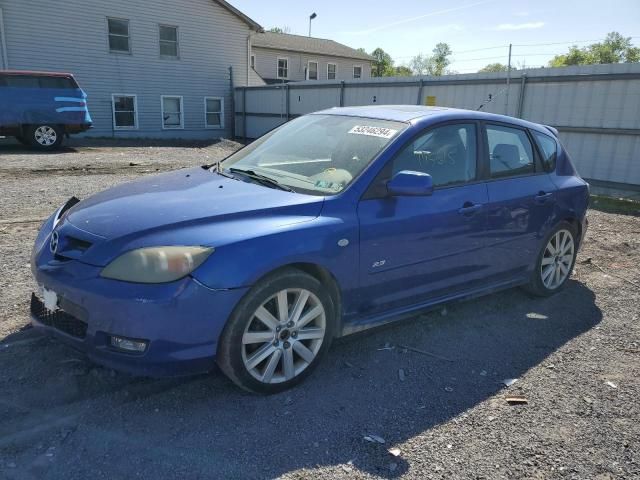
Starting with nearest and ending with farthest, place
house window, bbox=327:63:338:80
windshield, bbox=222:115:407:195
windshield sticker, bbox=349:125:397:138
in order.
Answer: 1. windshield, bbox=222:115:407:195
2. windshield sticker, bbox=349:125:397:138
3. house window, bbox=327:63:338:80

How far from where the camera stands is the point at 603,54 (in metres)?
67.5

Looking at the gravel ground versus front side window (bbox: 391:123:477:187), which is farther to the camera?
front side window (bbox: 391:123:477:187)

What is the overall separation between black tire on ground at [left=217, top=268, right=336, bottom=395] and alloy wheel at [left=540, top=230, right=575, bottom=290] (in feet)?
8.66

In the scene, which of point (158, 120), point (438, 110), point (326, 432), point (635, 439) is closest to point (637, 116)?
point (438, 110)

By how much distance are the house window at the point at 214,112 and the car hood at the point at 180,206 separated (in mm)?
21589

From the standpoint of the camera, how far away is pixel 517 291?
5.20 metres

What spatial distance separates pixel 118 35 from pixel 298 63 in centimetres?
1619

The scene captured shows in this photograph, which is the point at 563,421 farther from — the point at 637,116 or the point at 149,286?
the point at 637,116

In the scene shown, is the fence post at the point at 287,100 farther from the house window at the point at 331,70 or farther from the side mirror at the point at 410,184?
the side mirror at the point at 410,184

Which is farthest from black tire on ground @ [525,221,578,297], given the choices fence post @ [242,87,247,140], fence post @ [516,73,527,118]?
fence post @ [242,87,247,140]

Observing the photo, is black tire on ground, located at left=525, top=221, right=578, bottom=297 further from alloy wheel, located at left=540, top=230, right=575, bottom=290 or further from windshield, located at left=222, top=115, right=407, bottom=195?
windshield, located at left=222, top=115, right=407, bottom=195

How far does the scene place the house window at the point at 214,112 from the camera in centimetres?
2431

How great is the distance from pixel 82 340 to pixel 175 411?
652 millimetres

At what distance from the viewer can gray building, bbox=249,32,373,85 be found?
34.1m
